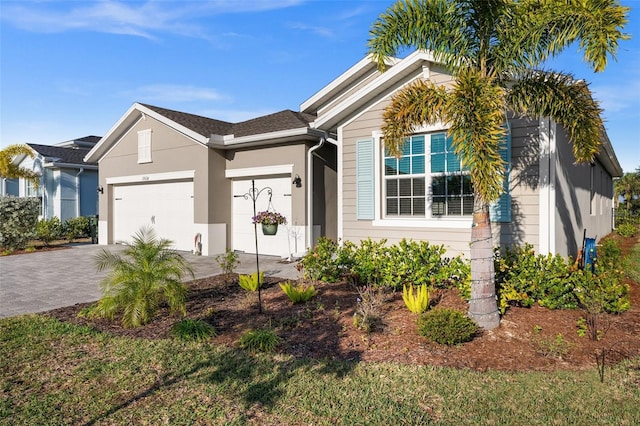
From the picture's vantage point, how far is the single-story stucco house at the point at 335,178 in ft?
23.0

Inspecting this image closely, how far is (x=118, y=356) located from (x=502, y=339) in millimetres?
4441

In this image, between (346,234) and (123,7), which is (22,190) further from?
(346,234)

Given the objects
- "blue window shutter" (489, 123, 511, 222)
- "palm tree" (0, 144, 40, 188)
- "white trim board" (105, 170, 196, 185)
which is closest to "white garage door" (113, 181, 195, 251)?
"white trim board" (105, 170, 196, 185)

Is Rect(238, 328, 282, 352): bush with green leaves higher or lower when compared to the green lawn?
higher

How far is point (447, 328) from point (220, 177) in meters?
9.59

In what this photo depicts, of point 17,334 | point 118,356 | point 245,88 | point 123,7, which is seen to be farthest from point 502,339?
point 245,88

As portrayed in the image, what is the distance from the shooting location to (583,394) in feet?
11.6

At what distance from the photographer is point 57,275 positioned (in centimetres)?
965

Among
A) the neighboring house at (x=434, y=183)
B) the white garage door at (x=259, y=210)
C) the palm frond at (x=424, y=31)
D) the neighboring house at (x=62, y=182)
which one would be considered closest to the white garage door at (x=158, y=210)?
the white garage door at (x=259, y=210)

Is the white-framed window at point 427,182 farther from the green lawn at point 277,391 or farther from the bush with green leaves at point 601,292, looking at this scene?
the green lawn at point 277,391

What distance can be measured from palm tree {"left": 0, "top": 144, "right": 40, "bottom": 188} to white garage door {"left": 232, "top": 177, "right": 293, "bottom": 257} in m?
13.9

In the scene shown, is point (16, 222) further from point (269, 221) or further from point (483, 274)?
point (483, 274)

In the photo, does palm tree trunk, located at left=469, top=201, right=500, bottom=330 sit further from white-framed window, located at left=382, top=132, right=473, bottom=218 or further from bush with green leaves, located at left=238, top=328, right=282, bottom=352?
bush with green leaves, located at left=238, top=328, right=282, bottom=352

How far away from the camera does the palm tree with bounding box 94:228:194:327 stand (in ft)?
18.5
